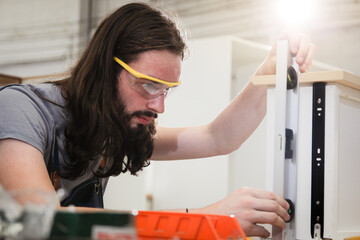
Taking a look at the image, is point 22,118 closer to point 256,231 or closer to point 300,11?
point 256,231

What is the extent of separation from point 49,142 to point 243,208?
17.5 inches

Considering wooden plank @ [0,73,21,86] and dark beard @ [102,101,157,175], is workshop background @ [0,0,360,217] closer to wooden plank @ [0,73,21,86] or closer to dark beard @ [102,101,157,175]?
wooden plank @ [0,73,21,86]

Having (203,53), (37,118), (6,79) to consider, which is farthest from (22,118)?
(6,79)

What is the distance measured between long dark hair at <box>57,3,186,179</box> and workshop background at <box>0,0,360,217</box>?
1095 mm

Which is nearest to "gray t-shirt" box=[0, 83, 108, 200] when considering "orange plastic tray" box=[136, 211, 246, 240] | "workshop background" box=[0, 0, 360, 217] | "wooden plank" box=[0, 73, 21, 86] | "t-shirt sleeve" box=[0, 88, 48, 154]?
"t-shirt sleeve" box=[0, 88, 48, 154]

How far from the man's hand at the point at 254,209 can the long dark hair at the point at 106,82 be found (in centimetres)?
32

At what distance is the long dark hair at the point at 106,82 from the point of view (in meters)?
1.16

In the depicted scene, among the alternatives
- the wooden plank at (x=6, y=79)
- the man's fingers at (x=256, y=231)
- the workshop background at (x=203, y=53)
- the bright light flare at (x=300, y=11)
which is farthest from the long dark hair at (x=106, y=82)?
the bright light flare at (x=300, y=11)

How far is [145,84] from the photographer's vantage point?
1.19 metres

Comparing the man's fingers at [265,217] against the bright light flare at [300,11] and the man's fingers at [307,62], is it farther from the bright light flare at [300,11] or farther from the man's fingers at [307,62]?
the bright light flare at [300,11]

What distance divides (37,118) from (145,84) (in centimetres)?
28

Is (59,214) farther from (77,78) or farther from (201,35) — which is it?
(201,35)

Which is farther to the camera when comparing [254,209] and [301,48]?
[301,48]

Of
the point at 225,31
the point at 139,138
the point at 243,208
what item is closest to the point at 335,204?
the point at 243,208
